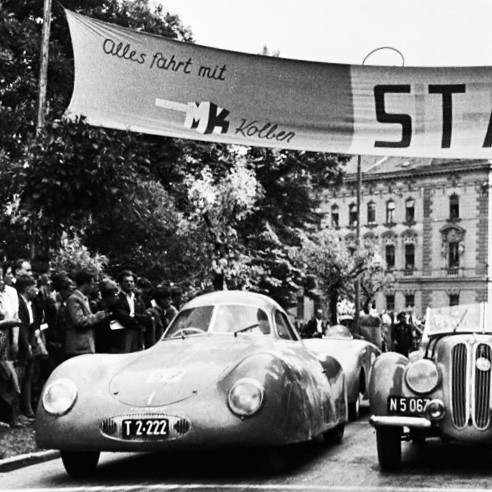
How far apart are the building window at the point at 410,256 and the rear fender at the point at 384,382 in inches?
3172

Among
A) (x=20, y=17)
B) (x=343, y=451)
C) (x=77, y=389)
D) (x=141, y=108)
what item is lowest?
(x=343, y=451)

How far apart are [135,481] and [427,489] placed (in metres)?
2.34

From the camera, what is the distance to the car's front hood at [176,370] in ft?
26.5

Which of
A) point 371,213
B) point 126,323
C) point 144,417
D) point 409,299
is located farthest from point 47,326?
point 371,213

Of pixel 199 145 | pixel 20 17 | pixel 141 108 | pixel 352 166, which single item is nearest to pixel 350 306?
pixel 199 145

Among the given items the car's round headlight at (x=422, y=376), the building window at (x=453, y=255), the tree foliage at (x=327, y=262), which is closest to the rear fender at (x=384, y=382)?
the car's round headlight at (x=422, y=376)

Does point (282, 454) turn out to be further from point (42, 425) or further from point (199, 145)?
point (199, 145)

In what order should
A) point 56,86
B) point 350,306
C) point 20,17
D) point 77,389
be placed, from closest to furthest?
point 77,389
point 56,86
point 20,17
point 350,306

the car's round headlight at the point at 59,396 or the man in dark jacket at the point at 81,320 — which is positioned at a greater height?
the man in dark jacket at the point at 81,320

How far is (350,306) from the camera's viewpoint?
5659 cm

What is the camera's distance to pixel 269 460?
8312mm

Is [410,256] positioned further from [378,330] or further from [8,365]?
[8,365]

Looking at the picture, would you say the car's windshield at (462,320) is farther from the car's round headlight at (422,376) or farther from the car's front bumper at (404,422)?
the car's front bumper at (404,422)

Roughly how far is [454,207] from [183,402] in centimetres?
7958
